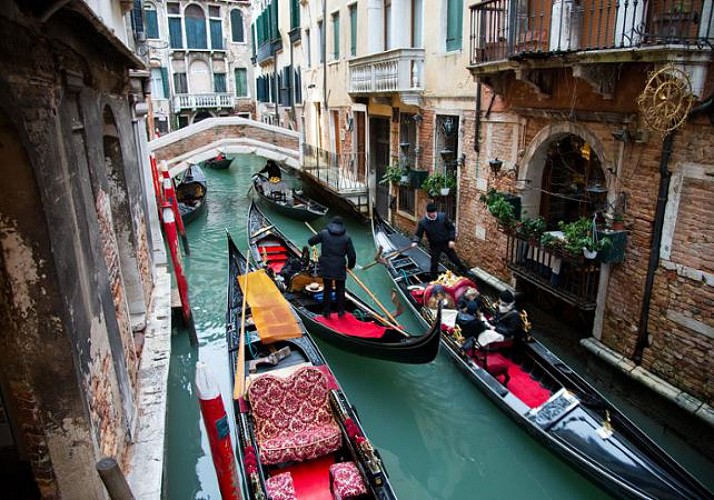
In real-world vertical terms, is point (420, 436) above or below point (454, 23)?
below

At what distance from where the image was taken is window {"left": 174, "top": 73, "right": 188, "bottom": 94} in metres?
22.6

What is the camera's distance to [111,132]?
498 centimetres

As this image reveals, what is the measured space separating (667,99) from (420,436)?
3091 millimetres

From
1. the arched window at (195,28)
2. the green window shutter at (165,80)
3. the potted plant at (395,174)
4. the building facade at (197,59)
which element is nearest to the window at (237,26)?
the building facade at (197,59)

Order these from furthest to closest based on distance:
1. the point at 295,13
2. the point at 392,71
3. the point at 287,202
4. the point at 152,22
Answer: the point at 152,22, the point at 295,13, the point at 287,202, the point at 392,71

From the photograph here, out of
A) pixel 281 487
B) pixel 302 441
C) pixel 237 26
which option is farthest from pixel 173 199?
pixel 237 26

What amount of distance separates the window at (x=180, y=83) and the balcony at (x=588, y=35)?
61.0 ft

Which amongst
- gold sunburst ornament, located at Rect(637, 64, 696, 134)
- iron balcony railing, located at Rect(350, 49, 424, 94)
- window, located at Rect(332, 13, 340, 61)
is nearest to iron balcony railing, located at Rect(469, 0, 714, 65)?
gold sunburst ornament, located at Rect(637, 64, 696, 134)

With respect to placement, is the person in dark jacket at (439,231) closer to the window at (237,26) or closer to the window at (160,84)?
the window at (160,84)

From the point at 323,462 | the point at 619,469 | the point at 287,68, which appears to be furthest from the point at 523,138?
the point at 287,68

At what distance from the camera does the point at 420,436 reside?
182 inches

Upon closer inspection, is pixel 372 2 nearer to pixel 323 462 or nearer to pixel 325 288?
pixel 325 288

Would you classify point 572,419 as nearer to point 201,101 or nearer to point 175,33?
point 201,101

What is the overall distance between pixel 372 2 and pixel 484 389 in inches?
273
